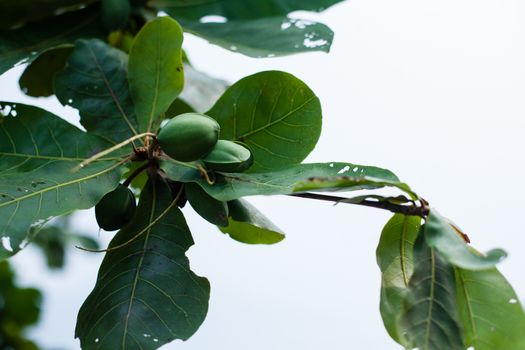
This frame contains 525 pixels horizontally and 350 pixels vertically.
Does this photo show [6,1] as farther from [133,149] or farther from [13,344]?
[13,344]

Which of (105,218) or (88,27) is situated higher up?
(88,27)

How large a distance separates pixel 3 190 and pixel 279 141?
352 mm

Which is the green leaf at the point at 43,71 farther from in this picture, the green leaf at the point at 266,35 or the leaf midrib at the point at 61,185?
the leaf midrib at the point at 61,185

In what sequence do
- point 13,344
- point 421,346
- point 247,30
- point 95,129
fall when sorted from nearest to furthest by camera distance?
point 421,346 → point 95,129 → point 247,30 → point 13,344

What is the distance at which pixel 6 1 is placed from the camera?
1.45m

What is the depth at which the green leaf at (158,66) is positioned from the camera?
3.64 ft

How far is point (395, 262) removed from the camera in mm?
1006

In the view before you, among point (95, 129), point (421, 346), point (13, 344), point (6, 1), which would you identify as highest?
point (6, 1)

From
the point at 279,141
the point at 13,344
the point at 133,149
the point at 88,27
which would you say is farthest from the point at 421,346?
the point at 13,344

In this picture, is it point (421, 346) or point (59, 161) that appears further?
point (59, 161)

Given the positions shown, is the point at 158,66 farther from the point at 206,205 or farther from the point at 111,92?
the point at 206,205

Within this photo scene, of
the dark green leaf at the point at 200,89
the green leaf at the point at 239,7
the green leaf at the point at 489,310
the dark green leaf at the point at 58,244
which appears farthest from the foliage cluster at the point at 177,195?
the dark green leaf at the point at 58,244

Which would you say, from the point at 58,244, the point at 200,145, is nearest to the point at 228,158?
the point at 200,145

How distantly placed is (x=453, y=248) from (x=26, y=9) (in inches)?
37.3
